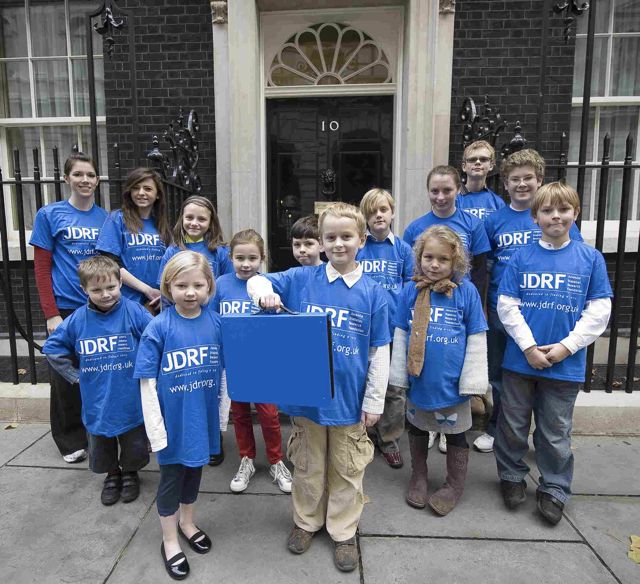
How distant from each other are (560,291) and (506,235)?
2.10 feet

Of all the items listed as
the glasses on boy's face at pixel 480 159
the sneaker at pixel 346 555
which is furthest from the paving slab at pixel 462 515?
the glasses on boy's face at pixel 480 159

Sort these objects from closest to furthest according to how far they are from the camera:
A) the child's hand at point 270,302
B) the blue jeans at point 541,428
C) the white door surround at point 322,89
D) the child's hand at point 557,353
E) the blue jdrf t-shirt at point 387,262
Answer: the child's hand at point 270,302
the child's hand at point 557,353
the blue jeans at point 541,428
the blue jdrf t-shirt at point 387,262
the white door surround at point 322,89

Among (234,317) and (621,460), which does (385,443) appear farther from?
(234,317)

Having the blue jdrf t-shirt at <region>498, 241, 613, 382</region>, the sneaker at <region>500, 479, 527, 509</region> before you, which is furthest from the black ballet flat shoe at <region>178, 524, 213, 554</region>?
the blue jdrf t-shirt at <region>498, 241, 613, 382</region>

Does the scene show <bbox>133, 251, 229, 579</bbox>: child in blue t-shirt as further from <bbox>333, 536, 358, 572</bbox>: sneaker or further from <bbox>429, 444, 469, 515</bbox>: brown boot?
<bbox>429, 444, 469, 515</bbox>: brown boot

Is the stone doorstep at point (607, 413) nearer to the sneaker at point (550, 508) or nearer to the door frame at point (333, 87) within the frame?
the sneaker at point (550, 508)

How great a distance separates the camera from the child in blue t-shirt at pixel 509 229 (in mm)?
2977

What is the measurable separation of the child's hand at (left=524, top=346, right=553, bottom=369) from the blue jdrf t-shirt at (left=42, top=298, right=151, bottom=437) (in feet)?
7.19

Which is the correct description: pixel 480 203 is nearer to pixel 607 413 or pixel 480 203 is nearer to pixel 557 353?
pixel 557 353

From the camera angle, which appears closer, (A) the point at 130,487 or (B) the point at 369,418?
(B) the point at 369,418

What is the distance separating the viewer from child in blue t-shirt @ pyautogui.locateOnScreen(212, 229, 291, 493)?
2.88 meters

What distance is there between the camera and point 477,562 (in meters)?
2.29

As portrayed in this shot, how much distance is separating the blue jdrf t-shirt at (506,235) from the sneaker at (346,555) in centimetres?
171

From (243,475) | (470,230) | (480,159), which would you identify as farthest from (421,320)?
(243,475)
